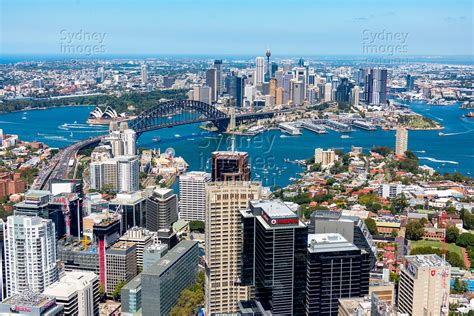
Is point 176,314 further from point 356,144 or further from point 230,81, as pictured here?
point 230,81

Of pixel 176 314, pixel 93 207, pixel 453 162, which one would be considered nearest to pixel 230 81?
pixel 453 162

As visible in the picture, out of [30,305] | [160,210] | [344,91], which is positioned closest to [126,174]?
[160,210]

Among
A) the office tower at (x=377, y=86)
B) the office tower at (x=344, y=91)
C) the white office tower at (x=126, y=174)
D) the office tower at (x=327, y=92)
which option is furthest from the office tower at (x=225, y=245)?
the office tower at (x=327, y=92)

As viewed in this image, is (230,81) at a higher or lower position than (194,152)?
higher

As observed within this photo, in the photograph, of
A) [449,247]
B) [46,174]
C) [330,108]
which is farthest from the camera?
[330,108]

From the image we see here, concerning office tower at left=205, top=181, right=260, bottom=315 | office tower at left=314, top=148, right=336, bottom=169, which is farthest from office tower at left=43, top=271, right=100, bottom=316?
office tower at left=314, top=148, right=336, bottom=169

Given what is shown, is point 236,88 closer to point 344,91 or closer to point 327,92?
point 327,92
